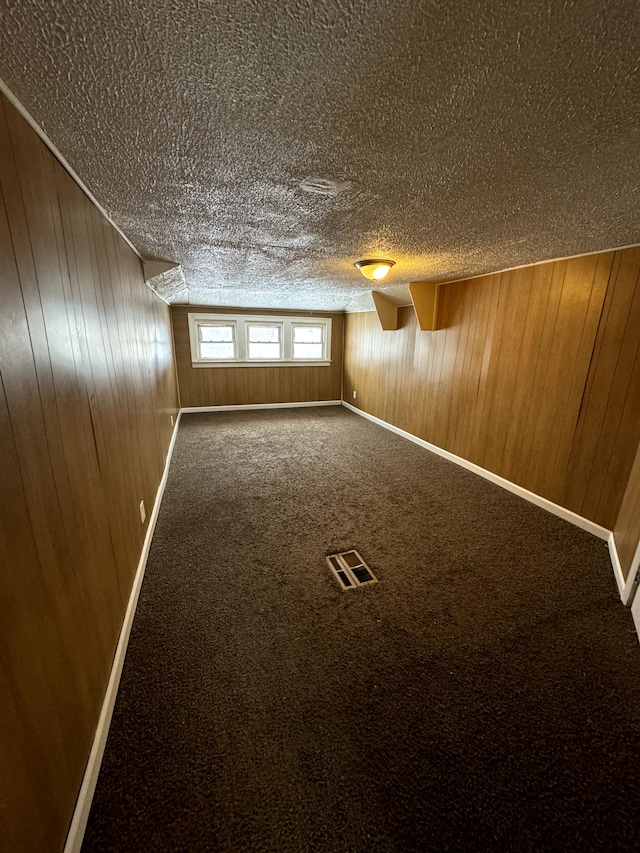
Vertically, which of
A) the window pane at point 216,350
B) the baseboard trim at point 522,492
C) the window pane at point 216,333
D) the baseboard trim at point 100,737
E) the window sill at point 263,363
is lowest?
the baseboard trim at point 100,737

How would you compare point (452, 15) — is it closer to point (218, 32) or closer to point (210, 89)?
point (218, 32)

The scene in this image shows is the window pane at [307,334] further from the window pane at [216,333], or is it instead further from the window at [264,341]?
the window pane at [216,333]

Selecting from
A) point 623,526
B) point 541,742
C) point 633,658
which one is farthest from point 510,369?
point 541,742

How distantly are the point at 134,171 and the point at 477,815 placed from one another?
2.45 m

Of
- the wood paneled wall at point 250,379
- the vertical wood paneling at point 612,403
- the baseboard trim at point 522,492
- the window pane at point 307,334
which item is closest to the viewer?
the vertical wood paneling at point 612,403

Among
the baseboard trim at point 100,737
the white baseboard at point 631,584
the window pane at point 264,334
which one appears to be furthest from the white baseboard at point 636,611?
the window pane at point 264,334

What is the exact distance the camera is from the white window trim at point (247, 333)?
18.7 ft

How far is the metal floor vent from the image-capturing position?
1.91 meters

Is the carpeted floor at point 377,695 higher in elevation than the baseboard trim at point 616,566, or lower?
lower

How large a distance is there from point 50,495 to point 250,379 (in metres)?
5.30

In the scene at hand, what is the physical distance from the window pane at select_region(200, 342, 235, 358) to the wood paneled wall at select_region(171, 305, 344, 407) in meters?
0.23

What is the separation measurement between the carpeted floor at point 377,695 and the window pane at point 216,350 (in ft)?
12.9

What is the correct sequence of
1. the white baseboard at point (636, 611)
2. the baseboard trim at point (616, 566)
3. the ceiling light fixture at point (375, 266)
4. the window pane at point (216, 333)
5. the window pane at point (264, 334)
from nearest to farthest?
the white baseboard at point (636, 611) → the baseboard trim at point (616, 566) → the ceiling light fixture at point (375, 266) → the window pane at point (216, 333) → the window pane at point (264, 334)

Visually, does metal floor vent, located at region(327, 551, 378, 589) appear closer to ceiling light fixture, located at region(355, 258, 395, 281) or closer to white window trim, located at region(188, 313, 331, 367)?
ceiling light fixture, located at region(355, 258, 395, 281)
